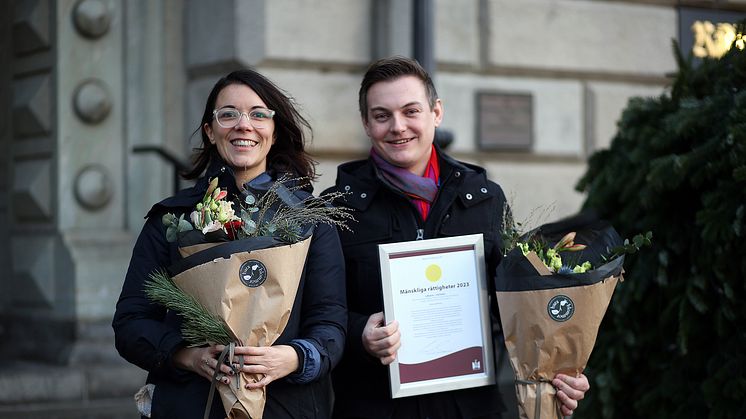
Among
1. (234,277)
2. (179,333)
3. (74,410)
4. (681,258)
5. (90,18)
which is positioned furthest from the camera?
(90,18)

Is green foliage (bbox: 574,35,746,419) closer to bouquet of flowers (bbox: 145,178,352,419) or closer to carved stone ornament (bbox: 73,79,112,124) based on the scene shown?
bouquet of flowers (bbox: 145,178,352,419)

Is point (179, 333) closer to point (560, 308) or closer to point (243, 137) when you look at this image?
point (243, 137)

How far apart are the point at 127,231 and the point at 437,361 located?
4.25 meters

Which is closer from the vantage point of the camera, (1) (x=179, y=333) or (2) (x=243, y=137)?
(1) (x=179, y=333)

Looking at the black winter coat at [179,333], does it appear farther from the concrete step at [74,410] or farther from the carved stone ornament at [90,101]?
the carved stone ornament at [90,101]

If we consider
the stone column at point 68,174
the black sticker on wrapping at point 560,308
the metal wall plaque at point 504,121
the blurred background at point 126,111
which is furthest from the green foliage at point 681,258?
the stone column at point 68,174

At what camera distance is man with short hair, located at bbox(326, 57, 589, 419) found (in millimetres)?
3312

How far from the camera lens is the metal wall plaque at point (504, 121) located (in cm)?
778

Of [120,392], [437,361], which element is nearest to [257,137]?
[437,361]

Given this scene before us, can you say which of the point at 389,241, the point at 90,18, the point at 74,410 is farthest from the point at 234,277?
the point at 90,18

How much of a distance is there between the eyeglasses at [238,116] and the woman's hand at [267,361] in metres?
0.66

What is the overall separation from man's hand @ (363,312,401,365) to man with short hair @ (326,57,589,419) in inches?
2.8

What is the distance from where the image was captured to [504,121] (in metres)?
→ 7.87

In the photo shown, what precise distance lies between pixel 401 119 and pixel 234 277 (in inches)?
30.9
